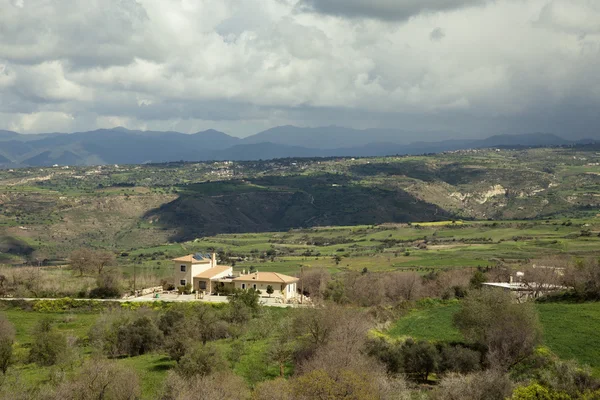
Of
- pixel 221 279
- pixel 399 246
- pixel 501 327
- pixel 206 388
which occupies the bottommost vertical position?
pixel 399 246

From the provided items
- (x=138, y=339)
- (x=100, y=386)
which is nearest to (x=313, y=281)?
(x=138, y=339)

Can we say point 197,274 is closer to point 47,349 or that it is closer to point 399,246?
point 47,349

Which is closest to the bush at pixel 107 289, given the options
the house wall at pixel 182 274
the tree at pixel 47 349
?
the house wall at pixel 182 274

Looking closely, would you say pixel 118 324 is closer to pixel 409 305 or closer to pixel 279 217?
pixel 409 305

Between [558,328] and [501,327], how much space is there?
6755mm

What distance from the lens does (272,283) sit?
67.2 meters

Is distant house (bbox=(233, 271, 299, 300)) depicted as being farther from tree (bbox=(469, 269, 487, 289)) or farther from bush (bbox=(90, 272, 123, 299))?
tree (bbox=(469, 269, 487, 289))

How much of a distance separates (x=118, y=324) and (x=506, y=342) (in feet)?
92.6

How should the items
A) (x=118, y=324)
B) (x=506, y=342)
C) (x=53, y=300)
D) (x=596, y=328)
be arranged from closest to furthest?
(x=506, y=342)
(x=596, y=328)
(x=118, y=324)
(x=53, y=300)

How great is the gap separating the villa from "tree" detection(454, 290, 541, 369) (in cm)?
3126

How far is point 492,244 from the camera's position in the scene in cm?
11062

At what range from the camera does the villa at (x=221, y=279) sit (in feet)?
220

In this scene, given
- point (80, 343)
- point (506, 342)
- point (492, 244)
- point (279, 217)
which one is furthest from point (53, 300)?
point (279, 217)

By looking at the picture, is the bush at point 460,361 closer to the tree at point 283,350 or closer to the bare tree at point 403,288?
the tree at point 283,350
